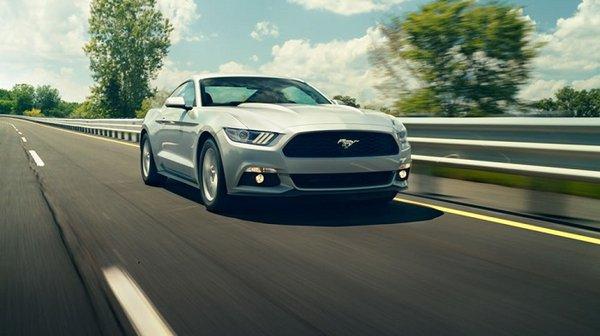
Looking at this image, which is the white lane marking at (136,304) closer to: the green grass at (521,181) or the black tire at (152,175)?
the green grass at (521,181)

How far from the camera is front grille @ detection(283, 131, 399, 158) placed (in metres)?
5.88

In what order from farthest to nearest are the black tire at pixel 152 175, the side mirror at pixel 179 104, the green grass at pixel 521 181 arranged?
the black tire at pixel 152 175
the side mirror at pixel 179 104
the green grass at pixel 521 181

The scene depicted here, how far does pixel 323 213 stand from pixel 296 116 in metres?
1.05

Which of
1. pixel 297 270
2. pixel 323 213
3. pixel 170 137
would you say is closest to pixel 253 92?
pixel 170 137

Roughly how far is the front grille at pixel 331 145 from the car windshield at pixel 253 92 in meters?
1.54

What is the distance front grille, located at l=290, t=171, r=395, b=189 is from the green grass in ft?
5.55

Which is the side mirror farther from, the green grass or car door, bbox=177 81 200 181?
the green grass

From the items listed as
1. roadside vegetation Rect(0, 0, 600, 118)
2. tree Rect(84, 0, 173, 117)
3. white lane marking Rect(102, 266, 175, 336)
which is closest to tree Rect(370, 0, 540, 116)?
roadside vegetation Rect(0, 0, 600, 118)

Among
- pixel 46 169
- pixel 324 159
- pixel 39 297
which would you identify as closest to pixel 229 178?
pixel 324 159

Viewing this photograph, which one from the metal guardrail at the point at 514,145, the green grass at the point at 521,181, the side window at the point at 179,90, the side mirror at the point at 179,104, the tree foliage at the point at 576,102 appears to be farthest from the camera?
the tree foliage at the point at 576,102

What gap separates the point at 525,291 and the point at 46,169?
1026cm

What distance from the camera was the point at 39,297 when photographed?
371 centimetres

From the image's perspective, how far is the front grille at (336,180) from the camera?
5.88 metres

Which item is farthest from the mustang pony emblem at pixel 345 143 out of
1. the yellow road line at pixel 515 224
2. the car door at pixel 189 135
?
the car door at pixel 189 135
